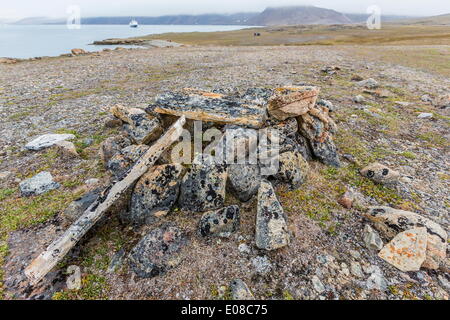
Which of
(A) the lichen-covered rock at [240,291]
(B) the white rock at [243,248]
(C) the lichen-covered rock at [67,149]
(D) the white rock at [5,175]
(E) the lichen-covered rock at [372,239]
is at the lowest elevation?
(A) the lichen-covered rock at [240,291]

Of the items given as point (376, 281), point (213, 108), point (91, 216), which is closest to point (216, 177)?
point (213, 108)

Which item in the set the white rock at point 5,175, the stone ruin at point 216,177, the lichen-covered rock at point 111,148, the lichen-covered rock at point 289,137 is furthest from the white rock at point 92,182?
the lichen-covered rock at point 289,137

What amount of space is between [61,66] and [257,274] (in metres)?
36.6

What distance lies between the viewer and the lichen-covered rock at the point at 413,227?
5.58 meters

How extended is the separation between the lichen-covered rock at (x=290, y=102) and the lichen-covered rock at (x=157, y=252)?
Result: 5205 mm

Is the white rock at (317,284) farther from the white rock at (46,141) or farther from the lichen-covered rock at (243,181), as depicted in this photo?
the white rock at (46,141)

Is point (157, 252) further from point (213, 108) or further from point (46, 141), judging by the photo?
point (46, 141)

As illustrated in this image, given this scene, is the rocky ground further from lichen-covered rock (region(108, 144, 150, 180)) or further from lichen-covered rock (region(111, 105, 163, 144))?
lichen-covered rock (region(111, 105, 163, 144))

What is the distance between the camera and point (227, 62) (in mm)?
32688

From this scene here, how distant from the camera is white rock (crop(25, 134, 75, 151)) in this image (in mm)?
10682

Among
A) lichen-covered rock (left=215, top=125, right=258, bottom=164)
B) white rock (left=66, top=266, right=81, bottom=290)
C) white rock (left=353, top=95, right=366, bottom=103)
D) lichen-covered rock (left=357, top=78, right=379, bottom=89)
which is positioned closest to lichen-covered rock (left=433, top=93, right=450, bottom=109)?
lichen-covered rock (left=357, top=78, right=379, bottom=89)
